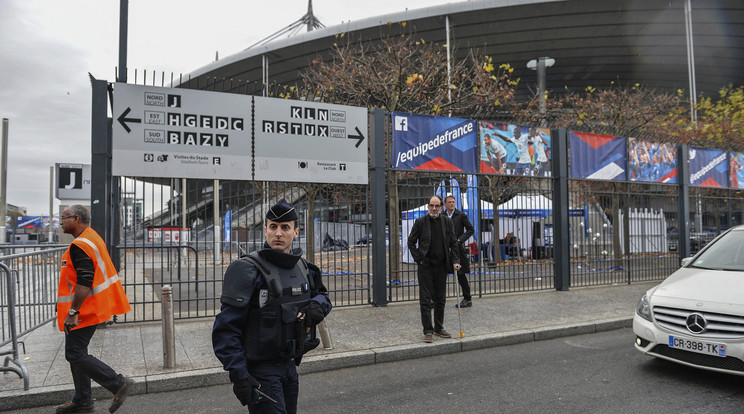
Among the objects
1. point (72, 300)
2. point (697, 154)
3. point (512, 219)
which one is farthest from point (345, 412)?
point (697, 154)

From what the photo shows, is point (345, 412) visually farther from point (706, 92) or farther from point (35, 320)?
point (706, 92)

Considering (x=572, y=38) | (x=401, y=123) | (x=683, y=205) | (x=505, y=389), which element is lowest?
(x=505, y=389)

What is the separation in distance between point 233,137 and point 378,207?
2768mm

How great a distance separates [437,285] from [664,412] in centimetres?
301

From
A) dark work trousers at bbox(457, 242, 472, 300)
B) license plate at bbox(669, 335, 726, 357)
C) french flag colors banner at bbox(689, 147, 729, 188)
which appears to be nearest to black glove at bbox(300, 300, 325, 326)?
license plate at bbox(669, 335, 726, 357)

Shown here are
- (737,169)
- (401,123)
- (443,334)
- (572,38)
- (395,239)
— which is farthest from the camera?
(572,38)

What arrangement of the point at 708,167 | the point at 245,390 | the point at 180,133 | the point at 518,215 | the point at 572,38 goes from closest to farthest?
the point at 245,390
the point at 180,133
the point at 518,215
the point at 708,167
the point at 572,38

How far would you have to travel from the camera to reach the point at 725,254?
5.72 meters

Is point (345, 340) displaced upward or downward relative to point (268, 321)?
downward

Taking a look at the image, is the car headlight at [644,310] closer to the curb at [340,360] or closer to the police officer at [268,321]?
the curb at [340,360]

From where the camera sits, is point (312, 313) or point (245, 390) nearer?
point (245, 390)

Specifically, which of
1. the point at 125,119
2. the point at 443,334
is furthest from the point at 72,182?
the point at 443,334

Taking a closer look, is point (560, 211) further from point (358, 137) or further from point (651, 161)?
point (358, 137)

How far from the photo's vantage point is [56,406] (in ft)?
14.5
